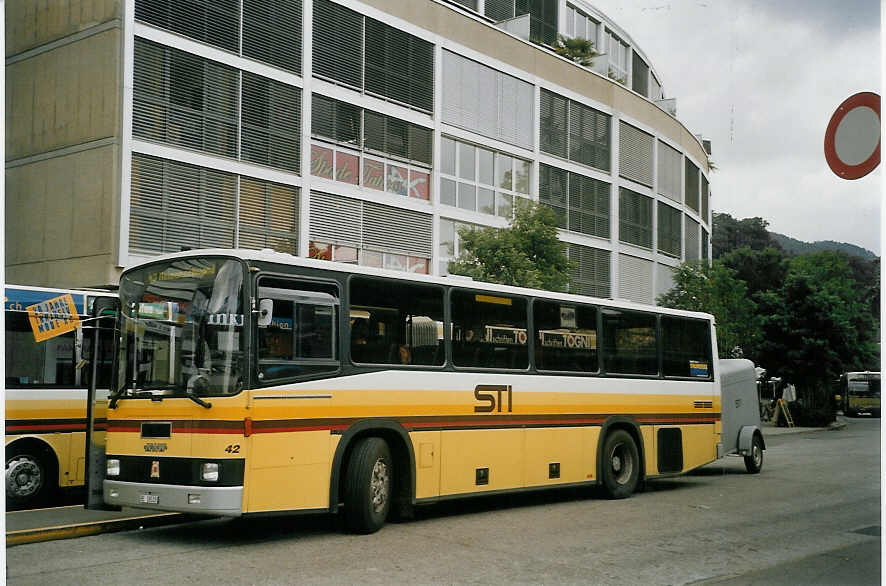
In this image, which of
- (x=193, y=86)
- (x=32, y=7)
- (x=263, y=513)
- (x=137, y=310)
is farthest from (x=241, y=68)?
(x=263, y=513)

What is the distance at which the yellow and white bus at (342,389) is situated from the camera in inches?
392

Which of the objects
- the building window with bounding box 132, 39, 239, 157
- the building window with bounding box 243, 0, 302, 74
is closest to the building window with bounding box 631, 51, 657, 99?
the building window with bounding box 243, 0, 302, 74

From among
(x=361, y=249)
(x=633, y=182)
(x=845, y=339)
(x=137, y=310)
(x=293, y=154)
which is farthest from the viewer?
(x=633, y=182)

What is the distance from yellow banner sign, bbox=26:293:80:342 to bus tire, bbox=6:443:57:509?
1.48 meters

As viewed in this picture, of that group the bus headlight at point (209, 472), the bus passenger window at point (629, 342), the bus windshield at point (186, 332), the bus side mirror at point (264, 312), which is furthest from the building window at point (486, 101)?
the bus headlight at point (209, 472)

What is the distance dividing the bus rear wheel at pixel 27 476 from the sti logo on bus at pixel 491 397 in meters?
5.73

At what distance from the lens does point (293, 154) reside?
26.6 metres

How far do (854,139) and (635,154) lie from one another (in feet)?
117

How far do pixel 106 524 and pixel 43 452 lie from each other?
2.79 meters

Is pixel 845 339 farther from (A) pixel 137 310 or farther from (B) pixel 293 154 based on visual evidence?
(A) pixel 137 310

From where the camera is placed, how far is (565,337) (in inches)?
571

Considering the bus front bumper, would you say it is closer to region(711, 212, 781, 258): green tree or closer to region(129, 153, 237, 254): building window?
region(129, 153, 237, 254): building window

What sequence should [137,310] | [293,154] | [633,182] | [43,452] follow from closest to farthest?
[137,310]
[43,452]
[293,154]
[633,182]

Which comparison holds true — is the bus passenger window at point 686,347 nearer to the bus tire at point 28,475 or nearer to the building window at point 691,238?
the bus tire at point 28,475
